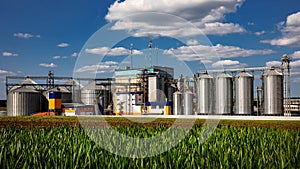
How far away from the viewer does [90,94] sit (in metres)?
56.6

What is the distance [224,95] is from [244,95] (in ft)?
8.04

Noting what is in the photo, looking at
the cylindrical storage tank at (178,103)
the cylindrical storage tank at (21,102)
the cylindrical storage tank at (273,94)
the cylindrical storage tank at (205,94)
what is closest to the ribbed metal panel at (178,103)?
the cylindrical storage tank at (178,103)

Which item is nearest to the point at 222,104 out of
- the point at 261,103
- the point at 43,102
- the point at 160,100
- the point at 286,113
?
the point at 261,103

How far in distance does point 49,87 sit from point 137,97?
832 inches

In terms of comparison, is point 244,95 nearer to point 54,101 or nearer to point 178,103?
point 178,103

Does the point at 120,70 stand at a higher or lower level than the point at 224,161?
higher

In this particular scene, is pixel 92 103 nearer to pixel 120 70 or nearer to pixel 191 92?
pixel 120 70

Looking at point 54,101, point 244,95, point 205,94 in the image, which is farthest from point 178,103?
point 54,101

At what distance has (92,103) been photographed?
55750 millimetres

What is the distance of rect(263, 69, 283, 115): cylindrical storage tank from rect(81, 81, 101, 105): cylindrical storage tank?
2500 centimetres

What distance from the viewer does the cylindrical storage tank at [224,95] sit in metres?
44.6

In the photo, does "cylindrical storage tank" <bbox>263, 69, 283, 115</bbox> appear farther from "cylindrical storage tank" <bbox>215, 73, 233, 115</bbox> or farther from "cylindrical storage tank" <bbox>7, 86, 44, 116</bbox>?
"cylindrical storage tank" <bbox>7, 86, 44, 116</bbox>

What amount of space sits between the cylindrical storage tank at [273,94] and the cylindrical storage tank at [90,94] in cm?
2500

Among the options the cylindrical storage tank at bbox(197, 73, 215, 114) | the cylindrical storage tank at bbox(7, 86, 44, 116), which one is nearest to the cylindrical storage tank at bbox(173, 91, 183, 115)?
the cylindrical storage tank at bbox(197, 73, 215, 114)
